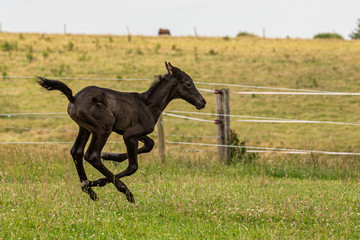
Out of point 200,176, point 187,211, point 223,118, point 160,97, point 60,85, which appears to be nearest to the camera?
point 60,85

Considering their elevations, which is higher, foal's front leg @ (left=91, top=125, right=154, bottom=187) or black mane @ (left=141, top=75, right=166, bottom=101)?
black mane @ (left=141, top=75, right=166, bottom=101)

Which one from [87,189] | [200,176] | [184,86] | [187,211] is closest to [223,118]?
[200,176]

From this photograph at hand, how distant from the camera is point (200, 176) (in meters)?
9.30

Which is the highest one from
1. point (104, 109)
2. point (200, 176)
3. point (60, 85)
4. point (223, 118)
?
point (60, 85)

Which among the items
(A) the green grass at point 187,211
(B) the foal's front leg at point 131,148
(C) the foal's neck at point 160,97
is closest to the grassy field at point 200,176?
(A) the green grass at point 187,211

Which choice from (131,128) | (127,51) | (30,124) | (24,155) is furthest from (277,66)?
(131,128)

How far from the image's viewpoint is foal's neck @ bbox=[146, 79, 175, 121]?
6910 millimetres

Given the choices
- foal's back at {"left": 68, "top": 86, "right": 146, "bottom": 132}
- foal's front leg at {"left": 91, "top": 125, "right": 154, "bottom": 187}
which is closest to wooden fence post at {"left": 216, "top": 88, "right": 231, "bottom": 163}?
foal's back at {"left": 68, "top": 86, "right": 146, "bottom": 132}

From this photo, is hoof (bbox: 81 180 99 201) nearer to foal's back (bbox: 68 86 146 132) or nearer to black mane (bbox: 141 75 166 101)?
foal's back (bbox: 68 86 146 132)

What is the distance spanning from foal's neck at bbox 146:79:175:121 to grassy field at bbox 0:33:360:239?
119 centimetres

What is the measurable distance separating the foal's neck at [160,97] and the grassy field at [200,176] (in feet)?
3.89

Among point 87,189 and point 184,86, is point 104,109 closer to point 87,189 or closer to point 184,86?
point 87,189

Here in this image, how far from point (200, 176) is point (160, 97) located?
273 cm

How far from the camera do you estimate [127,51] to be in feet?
95.2
